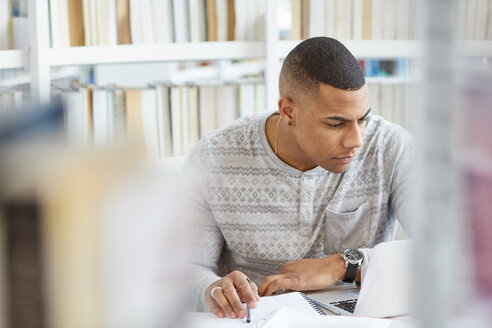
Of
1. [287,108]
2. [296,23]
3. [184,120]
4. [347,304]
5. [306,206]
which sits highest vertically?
[296,23]

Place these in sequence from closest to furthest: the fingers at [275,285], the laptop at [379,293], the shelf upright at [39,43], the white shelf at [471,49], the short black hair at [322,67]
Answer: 1. the white shelf at [471,49]
2. the laptop at [379,293]
3. the fingers at [275,285]
4. the short black hair at [322,67]
5. the shelf upright at [39,43]

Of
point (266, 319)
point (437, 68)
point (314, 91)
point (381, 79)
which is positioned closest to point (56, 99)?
point (437, 68)

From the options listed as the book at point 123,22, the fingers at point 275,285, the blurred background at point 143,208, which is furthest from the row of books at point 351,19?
the blurred background at point 143,208

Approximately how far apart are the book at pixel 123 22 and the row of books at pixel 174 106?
17 centimetres

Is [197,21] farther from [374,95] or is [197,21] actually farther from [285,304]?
[285,304]

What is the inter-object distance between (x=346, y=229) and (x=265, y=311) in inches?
19.6

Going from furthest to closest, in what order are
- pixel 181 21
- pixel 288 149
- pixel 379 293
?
1. pixel 181 21
2. pixel 288 149
3. pixel 379 293

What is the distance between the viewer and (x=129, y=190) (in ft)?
1.42

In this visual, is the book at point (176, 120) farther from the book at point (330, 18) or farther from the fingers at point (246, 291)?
the fingers at point (246, 291)

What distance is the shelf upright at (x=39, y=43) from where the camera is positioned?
209 cm

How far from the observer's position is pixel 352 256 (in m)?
1.53

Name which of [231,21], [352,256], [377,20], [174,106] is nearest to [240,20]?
[231,21]

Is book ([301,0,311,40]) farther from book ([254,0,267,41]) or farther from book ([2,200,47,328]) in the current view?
book ([2,200,47,328])

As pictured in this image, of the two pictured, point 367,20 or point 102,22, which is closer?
point 102,22
